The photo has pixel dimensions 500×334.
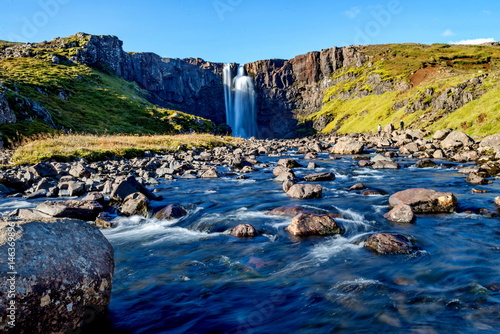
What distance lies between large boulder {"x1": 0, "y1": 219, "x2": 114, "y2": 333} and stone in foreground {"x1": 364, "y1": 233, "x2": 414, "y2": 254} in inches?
302

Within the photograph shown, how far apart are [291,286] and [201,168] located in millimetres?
22685

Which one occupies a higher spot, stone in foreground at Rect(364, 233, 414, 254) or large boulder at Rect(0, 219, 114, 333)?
large boulder at Rect(0, 219, 114, 333)

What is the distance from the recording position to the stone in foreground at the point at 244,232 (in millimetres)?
11405

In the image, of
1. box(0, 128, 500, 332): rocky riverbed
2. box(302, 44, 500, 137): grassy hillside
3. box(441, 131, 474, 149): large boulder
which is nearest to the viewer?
box(0, 128, 500, 332): rocky riverbed

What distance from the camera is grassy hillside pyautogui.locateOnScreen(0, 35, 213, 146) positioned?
51281mm

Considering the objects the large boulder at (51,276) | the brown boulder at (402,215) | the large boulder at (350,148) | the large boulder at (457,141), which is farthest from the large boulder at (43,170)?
the large boulder at (457,141)

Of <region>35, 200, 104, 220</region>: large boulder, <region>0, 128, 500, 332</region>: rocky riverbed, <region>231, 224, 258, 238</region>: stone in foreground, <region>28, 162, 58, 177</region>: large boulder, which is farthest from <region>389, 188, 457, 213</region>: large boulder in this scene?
<region>28, 162, 58, 177</region>: large boulder

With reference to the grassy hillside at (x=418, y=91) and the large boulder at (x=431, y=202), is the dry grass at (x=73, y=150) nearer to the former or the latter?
the large boulder at (x=431, y=202)

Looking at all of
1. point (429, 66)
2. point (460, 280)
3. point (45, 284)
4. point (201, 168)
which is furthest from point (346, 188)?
point (429, 66)

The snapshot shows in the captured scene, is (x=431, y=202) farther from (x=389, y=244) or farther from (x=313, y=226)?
(x=313, y=226)

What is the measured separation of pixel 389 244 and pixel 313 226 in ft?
8.89

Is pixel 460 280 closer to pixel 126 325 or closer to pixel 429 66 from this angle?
pixel 126 325

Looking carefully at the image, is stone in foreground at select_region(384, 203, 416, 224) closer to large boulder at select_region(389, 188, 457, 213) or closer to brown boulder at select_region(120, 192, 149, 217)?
large boulder at select_region(389, 188, 457, 213)

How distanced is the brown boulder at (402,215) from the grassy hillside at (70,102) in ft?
143
